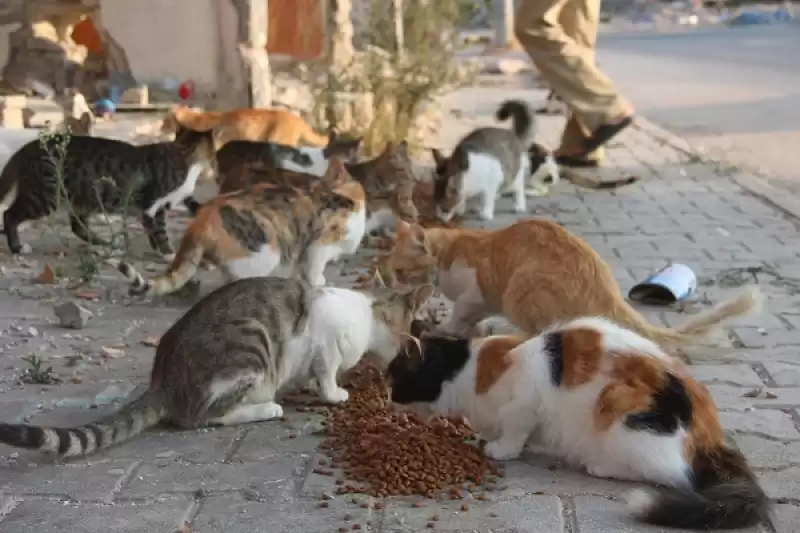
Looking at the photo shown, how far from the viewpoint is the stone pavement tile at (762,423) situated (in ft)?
12.7

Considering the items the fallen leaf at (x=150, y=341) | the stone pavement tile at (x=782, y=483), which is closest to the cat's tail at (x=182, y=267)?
the fallen leaf at (x=150, y=341)

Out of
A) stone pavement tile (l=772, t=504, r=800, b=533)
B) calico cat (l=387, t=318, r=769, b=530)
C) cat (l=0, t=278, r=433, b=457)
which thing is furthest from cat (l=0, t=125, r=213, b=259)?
stone pavement tile (l=772, t=504, r=800, b=533)

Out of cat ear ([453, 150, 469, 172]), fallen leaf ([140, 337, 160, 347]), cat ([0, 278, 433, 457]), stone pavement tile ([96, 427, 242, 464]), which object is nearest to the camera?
stone pavement tile ([96, 427, 242, 464])

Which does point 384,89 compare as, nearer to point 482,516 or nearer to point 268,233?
point 268,233

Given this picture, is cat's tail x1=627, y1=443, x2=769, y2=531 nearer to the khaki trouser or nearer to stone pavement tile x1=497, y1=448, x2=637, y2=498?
stone pavement tile x1=497, y1=448, x2=637, y2=498

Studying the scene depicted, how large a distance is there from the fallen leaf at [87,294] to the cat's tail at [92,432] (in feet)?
6.73

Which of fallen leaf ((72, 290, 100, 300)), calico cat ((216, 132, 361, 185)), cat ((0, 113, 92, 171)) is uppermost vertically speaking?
cat ((0, 113, 92, 171))

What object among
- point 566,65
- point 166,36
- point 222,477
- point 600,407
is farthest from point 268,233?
point 166,36

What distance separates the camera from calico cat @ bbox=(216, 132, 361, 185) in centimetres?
715

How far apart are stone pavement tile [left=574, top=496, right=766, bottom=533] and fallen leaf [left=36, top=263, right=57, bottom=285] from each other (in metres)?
3.89

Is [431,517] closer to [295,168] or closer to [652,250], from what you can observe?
[652,250]

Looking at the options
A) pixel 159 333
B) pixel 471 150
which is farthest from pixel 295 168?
pixel 159 333

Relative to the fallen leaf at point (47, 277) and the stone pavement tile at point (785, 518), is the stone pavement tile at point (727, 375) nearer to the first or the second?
the stone pavement tile at point (785, 518)

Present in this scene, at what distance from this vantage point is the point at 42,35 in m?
12.4
